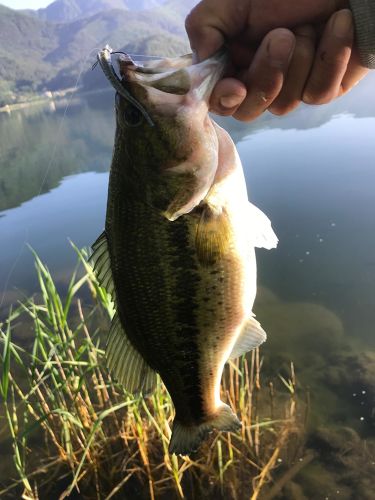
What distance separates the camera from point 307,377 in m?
5.56

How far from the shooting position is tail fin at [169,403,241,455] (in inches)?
80.0

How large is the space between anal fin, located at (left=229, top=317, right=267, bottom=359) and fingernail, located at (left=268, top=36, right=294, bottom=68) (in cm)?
113

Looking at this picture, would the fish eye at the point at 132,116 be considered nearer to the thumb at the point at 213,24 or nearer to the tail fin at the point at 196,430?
the thumb at the point at 213,24

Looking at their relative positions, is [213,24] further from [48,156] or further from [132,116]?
[48,156]

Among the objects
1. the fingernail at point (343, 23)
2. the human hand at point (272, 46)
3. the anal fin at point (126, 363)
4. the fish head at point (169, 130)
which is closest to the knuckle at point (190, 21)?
the human hand at point (272, 46)

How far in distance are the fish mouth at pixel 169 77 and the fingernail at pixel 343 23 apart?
46 cm

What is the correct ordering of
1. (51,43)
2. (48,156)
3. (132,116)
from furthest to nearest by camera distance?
(51,43) < (48,156) < (132,116)

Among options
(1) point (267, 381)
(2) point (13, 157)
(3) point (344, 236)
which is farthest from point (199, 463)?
(2) point (13, 157)

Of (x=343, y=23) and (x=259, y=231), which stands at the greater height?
(x=343, y=23)

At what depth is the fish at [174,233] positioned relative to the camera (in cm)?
163

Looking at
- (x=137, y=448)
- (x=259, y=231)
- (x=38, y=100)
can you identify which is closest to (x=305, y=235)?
(x=137, y=448)

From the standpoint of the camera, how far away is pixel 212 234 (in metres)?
1.70

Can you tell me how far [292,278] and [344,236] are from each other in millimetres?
1574

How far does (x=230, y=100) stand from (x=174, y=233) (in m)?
0.57
